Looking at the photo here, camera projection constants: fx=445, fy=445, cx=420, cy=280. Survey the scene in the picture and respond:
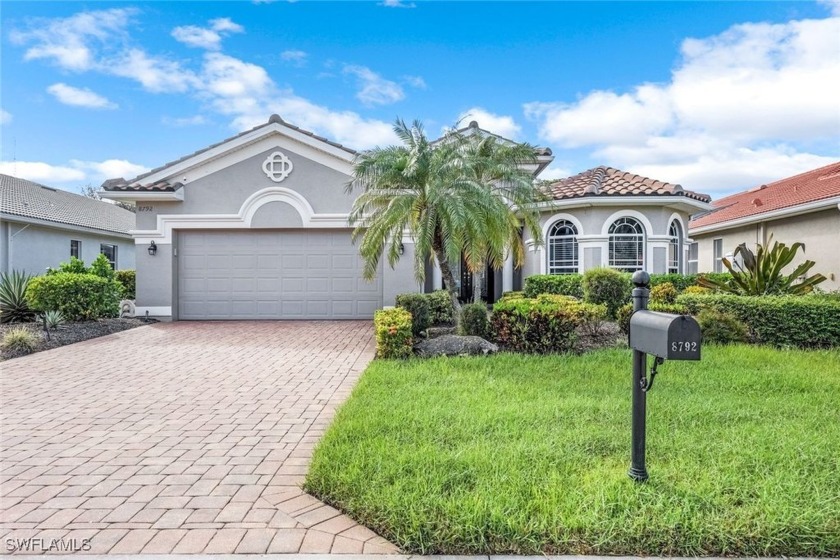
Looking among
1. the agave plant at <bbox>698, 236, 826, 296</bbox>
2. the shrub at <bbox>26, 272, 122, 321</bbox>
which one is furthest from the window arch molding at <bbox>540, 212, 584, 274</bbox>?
the shrub at <bbox>26, 272, 122, 321</bbox>

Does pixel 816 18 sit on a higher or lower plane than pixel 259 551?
higher

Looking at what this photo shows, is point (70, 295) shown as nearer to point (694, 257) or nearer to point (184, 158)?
point (184, 158)

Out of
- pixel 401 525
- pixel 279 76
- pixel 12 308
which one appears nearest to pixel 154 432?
pixel 401 525

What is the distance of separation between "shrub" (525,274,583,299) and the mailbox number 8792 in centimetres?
1020

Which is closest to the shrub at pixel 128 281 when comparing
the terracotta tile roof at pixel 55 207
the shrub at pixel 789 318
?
the terracotta tile roof at pixel 55 207

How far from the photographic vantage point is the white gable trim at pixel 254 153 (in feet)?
44.7

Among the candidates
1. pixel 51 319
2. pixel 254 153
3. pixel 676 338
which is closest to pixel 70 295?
pixel 51 319

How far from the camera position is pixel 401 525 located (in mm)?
2986

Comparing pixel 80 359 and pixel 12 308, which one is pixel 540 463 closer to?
pixel 80 359

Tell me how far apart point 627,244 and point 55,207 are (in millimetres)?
23925

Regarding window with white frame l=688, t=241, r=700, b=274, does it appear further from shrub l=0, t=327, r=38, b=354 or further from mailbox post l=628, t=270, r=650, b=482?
shrub l=0, t=327, r=38, b=354

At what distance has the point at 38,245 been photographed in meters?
17.9

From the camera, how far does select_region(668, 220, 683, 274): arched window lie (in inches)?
569

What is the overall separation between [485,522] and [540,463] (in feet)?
3.32
